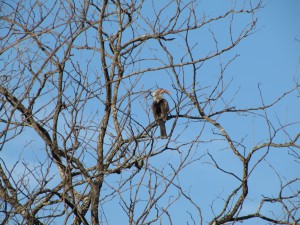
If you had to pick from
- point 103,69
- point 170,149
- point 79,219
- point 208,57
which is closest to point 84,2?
point 103,69

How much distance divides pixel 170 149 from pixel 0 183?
1.43 metres

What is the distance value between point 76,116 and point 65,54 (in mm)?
771

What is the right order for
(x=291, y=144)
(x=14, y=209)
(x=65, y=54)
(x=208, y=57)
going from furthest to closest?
1. (x=208, y=57)
2. (x=291, y=144)
3. (x=65, y=54)
4. (x=14, y=209)

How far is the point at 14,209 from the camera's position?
3.53 metres

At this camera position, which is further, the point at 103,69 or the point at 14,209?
the point at 103,69

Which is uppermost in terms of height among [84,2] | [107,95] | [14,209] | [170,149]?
[84,2]

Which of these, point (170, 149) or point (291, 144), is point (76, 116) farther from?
point (291, 144)

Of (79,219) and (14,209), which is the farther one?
(79,219)

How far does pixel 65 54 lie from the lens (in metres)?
4.23

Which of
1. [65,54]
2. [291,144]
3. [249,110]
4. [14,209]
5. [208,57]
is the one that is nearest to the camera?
[14,209]

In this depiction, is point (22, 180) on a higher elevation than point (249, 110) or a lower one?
lower

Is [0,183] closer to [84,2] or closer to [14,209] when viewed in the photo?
[14,209]

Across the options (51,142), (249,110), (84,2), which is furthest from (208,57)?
(51,142)

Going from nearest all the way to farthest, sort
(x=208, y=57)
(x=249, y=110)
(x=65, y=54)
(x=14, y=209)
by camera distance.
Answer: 1. (x=14, y=209)
2. (x=65, y=54)
3. (x=208, y=57)
4. (x=249, y=110)
